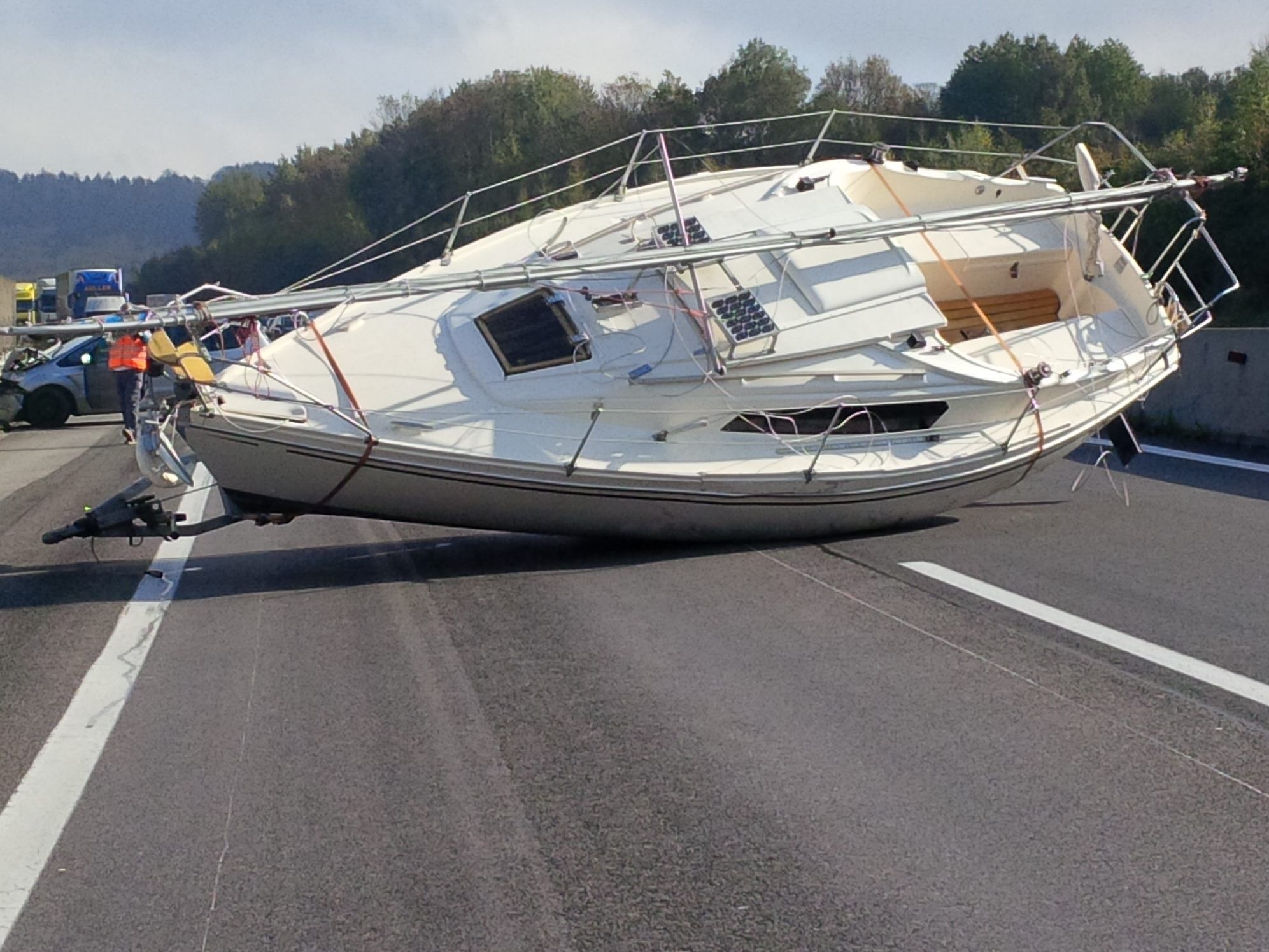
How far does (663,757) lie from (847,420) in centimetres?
515

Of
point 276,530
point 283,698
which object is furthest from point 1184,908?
point 276,530

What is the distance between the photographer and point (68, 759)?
6.14 meters

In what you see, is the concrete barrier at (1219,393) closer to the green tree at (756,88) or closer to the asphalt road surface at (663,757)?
the asphalt road surface at (663,757)

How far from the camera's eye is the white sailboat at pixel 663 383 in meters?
9.49

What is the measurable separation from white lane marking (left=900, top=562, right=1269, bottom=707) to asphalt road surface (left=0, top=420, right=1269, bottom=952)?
3.9 inches

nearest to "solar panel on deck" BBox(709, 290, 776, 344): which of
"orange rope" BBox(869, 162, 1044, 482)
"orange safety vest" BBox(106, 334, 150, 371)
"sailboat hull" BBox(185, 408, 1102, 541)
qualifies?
"sailboat hull" BBox(185, 408, 1102, 541)

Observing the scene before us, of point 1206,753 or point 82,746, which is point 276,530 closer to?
point 82,746

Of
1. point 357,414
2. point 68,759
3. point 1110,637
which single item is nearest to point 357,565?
point 357,414

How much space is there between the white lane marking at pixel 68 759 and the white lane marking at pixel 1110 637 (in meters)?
5.13

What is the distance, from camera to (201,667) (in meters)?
7.60

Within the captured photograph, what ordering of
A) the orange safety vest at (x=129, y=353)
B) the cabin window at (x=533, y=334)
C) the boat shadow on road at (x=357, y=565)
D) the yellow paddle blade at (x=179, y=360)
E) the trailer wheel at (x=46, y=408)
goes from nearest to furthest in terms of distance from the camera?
the orange safety vest at (x=129, y=353) < the yellow paddle blade at (x=179, y=360) < the boat shadow on road at (x=357, y=565) < the cabin window at (x=533, y=334) < the trailer wheel at (x=46, y=408)

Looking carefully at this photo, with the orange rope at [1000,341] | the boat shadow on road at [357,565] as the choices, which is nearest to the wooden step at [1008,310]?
the orange rope at [1000,341]

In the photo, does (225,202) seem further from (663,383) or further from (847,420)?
(847,420)

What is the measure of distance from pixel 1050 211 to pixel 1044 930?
8.69 m
